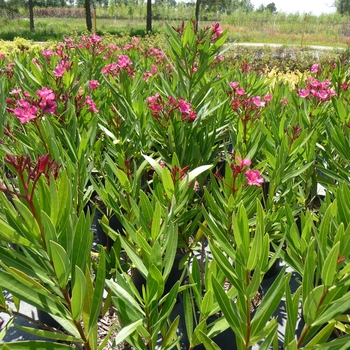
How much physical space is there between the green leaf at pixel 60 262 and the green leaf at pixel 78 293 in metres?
0.03

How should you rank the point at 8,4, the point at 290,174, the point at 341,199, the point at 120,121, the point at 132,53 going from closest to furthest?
the point at 341,199 < the point at 290,174 < the point at 120,121 < the point at 132,53 < the point at 8,4

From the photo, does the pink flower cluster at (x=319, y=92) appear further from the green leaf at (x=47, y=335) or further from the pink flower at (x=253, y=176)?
the green leaf at (x=47, y=335)

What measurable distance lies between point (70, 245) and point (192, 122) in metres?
1.05

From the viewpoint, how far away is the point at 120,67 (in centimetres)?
224

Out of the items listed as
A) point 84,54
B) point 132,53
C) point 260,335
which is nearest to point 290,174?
point 260,335

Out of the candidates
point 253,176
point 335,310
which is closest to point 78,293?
point 335,310

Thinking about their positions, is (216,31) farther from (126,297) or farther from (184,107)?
(126,297)

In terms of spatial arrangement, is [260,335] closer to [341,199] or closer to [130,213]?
[341,199]

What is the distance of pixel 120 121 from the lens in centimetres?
191

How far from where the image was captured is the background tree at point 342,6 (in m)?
53.3

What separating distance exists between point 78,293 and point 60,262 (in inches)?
2.6

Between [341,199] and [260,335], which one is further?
[341,199]

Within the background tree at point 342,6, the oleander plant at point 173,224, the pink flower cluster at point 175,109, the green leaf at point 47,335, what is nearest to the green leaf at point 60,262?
the oleander plant at point 173,224

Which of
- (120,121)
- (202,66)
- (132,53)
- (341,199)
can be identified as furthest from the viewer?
(132,53)
